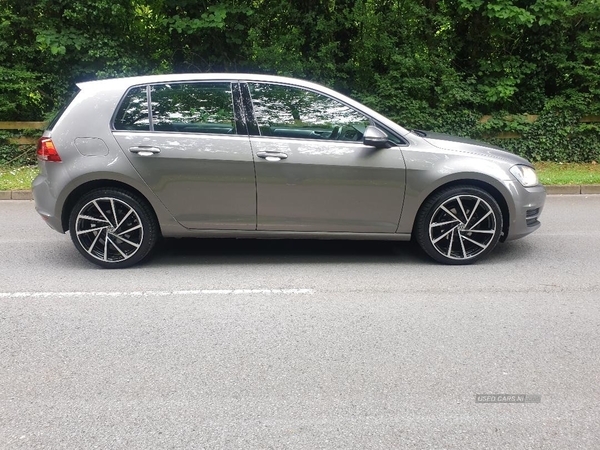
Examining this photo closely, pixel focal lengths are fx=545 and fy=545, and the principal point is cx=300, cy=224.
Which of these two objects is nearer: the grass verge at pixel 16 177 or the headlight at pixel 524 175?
the headlight at pixel 524 175

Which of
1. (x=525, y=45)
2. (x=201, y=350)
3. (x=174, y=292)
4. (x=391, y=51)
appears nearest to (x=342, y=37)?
(x=391, y=51)

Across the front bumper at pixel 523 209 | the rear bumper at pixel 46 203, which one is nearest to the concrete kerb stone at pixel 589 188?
the front bumper at pixel 523 209

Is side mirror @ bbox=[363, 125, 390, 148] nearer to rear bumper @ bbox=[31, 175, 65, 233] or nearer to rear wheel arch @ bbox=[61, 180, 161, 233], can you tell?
rear wheel arch @ bbox=[61, 180, 161, 233]

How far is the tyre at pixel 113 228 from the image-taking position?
5.19 meters

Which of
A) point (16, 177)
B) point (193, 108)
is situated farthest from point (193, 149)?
point (16, 177)

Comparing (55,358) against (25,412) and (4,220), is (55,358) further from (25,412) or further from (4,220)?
(4,220)

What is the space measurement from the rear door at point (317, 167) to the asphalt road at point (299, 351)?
52 cm

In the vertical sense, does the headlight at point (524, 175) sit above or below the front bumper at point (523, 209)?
above

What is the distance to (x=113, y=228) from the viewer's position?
17.2 ft

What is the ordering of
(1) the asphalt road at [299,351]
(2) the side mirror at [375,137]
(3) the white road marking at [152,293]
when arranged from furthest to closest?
(2) the side mirror at [375,137]
(3) the white road marking at [152,293]
(1) the asphalt road at [299,351]

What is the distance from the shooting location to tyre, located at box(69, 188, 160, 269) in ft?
17.0

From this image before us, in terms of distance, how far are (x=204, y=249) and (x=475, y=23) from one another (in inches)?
376

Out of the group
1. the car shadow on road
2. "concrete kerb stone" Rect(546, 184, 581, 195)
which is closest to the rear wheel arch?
the car shadow on road

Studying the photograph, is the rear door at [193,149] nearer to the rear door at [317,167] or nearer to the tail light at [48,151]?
the rear door at [317,167]
